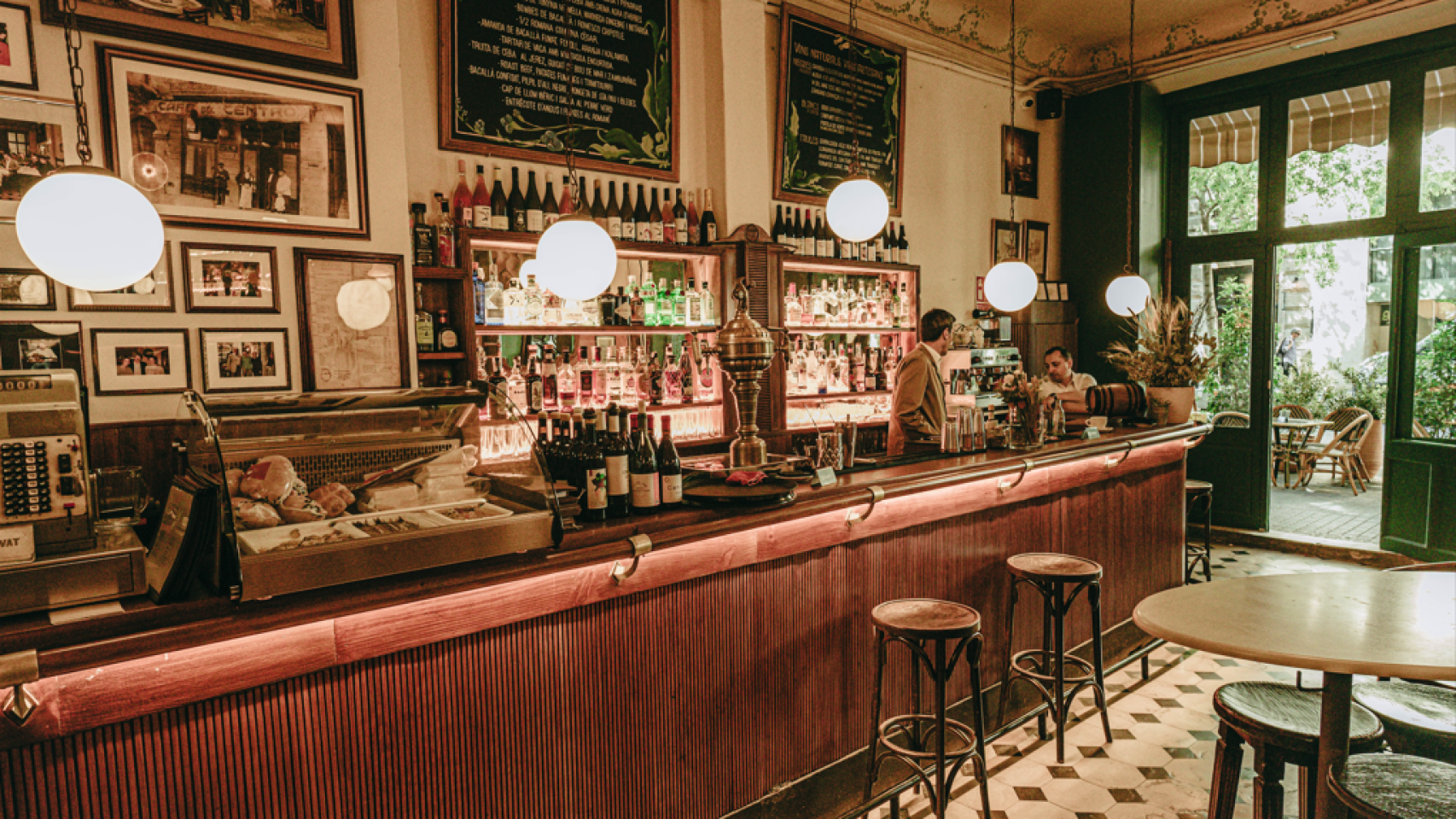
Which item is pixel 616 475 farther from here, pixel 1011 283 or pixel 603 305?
pixel 1011 283

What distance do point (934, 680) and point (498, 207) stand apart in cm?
306

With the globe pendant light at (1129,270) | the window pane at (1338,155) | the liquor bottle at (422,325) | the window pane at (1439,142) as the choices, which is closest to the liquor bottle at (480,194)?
the liquor bottle at (422,325)

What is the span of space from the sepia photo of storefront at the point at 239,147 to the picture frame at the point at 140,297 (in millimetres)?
274

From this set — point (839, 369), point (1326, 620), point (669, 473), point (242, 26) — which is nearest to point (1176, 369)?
point (839, 369)

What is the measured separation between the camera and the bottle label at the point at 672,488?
2.38 m

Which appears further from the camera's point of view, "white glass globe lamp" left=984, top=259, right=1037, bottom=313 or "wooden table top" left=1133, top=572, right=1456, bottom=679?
"white glass globe lamp" left=984, top=259, right=1037, bottom=313

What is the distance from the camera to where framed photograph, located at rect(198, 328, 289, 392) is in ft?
10.0

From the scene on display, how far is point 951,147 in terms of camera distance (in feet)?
21.0

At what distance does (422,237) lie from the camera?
3.67m

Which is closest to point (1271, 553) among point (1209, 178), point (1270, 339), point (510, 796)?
point (1270, 339)

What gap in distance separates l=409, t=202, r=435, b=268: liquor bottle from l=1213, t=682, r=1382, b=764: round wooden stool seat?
356cm

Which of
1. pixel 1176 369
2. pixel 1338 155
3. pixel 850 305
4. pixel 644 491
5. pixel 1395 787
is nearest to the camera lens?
pixel 1395 787

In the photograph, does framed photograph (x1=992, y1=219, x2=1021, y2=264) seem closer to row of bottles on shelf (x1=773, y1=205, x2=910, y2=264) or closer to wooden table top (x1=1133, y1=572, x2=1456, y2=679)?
row of bottles on shelf (x1=773, y1=205, x2=910, y2=264)

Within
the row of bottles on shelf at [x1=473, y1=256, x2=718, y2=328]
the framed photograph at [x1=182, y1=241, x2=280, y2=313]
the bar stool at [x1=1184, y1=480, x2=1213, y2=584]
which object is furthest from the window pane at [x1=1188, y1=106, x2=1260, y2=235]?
the framed photograph at [x1=182, y1=241, x2=280, y2=313]
